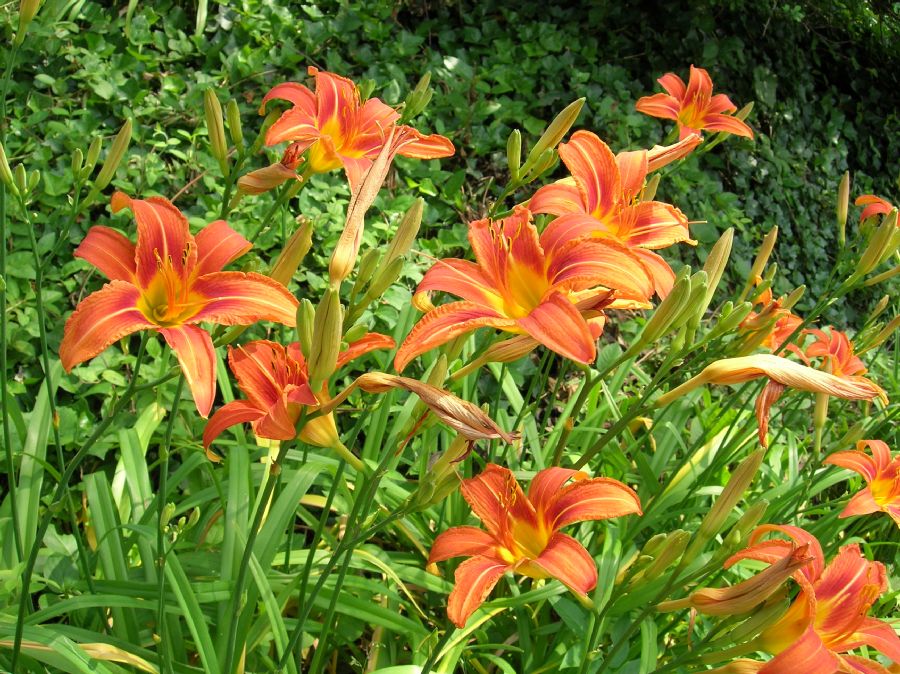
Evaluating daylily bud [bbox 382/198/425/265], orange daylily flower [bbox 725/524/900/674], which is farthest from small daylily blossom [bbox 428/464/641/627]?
daylily bud [bbox 382/198/425/265]

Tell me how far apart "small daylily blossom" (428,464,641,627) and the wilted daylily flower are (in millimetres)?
291

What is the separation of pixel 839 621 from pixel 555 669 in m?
0.72

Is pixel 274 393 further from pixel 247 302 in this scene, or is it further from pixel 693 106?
pixel 693 106

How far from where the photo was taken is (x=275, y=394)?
1221 mm

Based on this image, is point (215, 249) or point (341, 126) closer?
point (215, 249)

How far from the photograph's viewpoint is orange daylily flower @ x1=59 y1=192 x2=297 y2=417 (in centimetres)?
99

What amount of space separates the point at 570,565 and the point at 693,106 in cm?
150

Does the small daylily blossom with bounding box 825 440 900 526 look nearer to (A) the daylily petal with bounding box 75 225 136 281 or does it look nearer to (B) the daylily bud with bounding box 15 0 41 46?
(A) the daylily petal with bounding box 75 225 136 281

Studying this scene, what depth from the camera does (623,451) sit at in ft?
8.32

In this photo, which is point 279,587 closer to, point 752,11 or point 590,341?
point 590,341

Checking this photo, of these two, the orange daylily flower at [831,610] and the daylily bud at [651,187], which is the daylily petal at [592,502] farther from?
the daylily bud at [651,187]

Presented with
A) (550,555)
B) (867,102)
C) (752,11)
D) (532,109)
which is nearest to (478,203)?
(532,109)

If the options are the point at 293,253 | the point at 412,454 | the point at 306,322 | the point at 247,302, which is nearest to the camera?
the point at 306,322

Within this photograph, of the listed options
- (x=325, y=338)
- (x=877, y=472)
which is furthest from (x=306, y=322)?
(x=877, y=472)
